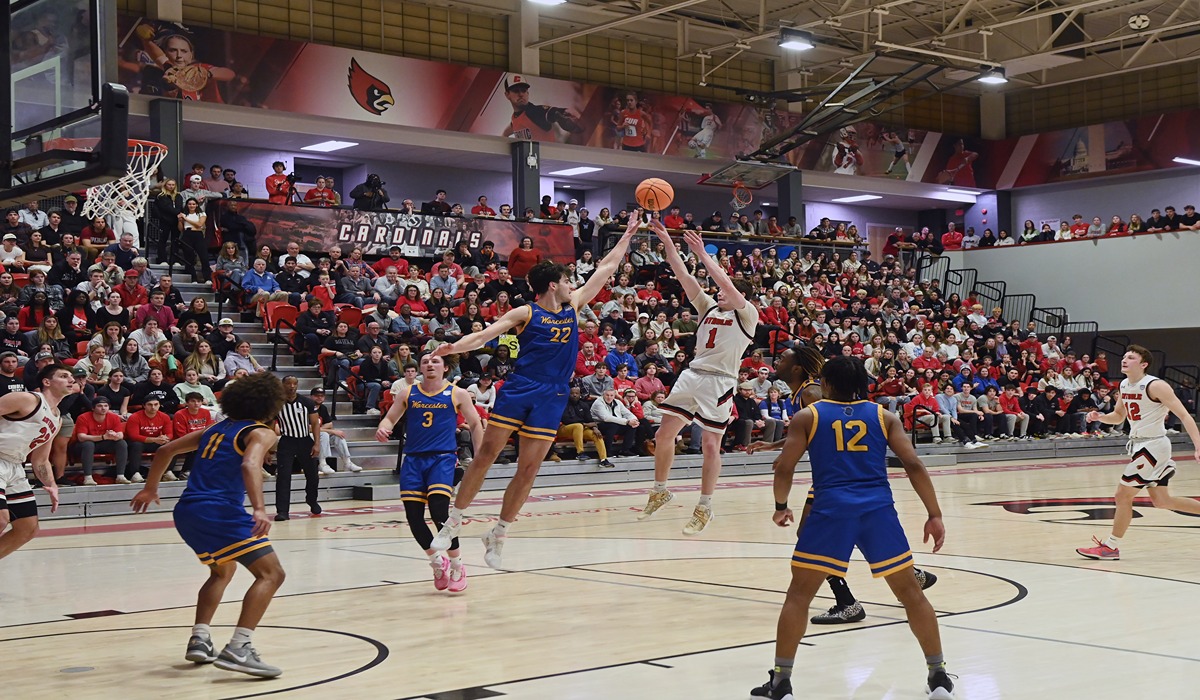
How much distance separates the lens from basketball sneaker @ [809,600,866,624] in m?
6.59

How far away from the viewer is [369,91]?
2627 centimetres

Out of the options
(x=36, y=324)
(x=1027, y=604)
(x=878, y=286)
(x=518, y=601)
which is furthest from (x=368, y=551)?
(x=878, y=286)

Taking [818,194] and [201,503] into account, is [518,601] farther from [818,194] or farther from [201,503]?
[818,194]

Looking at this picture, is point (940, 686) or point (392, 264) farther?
point (392, 264)

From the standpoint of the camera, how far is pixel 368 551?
10.3 metres

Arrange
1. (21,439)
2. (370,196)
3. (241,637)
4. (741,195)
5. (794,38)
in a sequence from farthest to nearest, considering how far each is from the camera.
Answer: (741,195)
(794,38)
(370,196)
(21,439)
(241,637)

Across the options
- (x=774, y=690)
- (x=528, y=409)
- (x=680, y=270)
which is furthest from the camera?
(x=680, y=270)

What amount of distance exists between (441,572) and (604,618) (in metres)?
1.44

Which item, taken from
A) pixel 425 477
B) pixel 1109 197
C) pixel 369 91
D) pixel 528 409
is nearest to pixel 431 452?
pixel 425 477

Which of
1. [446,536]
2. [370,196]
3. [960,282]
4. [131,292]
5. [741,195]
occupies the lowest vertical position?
[446,536]

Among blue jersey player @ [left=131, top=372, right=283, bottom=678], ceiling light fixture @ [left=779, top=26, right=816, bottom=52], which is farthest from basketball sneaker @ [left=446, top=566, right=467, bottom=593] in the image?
ceiling light fixture @ [left=779, top=26, right=816, bottom=52]

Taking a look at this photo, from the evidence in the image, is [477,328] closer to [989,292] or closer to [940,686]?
[940,686]

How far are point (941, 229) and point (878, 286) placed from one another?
1207cm

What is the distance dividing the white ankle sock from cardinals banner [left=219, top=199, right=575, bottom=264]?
631 inches
